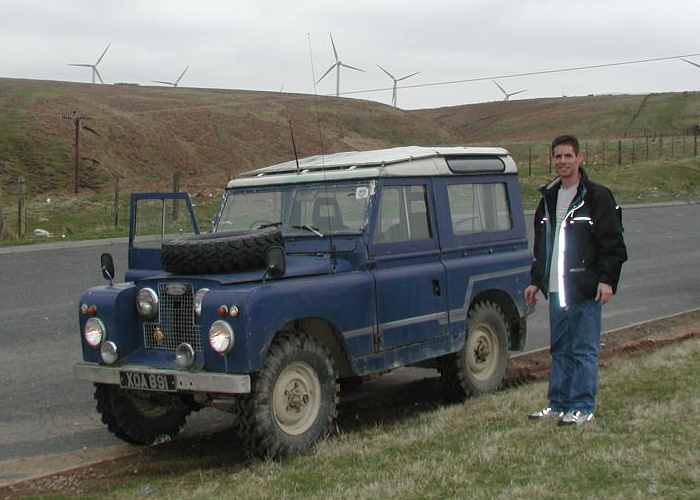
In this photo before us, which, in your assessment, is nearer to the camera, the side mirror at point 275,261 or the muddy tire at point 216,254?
the side mirror at point 275,261

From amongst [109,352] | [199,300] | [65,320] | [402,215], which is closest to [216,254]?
[199,300]

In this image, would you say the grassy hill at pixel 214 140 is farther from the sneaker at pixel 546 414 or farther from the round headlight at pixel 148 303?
the sneaker at pixel 546 414

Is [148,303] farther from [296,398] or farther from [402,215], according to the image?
[402,215]

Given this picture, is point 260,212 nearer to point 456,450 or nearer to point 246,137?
point 456,450

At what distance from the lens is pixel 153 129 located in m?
72.5

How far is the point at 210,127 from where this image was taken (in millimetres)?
79188

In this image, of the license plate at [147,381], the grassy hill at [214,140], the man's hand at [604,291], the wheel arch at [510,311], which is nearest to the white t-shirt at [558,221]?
the man's hand at [604,291]

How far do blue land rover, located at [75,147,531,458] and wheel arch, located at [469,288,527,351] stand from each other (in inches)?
0.7

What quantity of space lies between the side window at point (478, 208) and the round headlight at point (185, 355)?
282 cm

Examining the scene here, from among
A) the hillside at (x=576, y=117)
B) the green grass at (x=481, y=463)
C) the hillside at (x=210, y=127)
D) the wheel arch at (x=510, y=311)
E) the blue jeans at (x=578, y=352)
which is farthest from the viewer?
the hillside at (x=576, y=117)

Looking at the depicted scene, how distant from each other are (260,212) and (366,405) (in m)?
1.99

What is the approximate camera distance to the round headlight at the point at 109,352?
6891mm

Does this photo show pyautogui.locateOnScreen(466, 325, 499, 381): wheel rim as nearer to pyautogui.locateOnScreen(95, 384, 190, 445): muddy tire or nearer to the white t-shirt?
the white t-shirt

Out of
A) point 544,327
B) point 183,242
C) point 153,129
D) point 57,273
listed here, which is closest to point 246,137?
point 153,129
